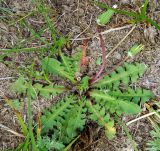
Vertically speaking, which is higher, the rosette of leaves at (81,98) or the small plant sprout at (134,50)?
the small plant sprout at (134,50)

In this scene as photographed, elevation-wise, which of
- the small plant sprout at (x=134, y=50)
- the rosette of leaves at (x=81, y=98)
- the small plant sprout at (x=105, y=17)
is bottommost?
the rosette of leaves at (x=81, y=98)

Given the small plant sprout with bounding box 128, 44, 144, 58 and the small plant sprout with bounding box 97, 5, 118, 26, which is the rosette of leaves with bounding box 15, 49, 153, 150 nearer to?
the small plant sprout with bounding box 128, 44, 144, 58

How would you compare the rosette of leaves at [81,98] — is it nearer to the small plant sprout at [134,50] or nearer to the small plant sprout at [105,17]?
the small plant sprout at [134,50]

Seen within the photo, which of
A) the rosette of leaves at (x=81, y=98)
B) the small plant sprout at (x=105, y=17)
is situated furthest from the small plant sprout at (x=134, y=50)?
the small plant sprout at (x=105, y=17)

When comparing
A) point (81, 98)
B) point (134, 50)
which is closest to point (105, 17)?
point (134, 50)

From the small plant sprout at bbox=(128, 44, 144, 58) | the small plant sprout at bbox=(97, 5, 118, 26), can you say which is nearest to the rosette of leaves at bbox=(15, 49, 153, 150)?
the small plant sprout at bbox=(128, 44, 144, 58)

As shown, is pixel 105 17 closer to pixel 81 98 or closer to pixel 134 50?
pixel 134 50

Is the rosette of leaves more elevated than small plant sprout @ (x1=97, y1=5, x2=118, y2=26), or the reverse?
small plant sprout @ (x1=97, y1=5, x2=118, y2=26)

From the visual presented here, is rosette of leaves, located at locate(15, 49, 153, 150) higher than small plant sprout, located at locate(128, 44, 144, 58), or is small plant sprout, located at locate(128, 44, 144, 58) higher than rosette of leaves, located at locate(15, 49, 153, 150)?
small plant sprout, located at locate(128, 44, 144, 58)

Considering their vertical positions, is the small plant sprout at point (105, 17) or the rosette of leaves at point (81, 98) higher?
the small plant sprout at point (105, 17)

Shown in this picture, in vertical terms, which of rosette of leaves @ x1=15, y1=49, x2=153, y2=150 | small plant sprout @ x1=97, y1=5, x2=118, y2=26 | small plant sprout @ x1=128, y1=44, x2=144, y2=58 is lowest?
rosette of leaves @ x1=15, y1=49, x2=153, y2=150
